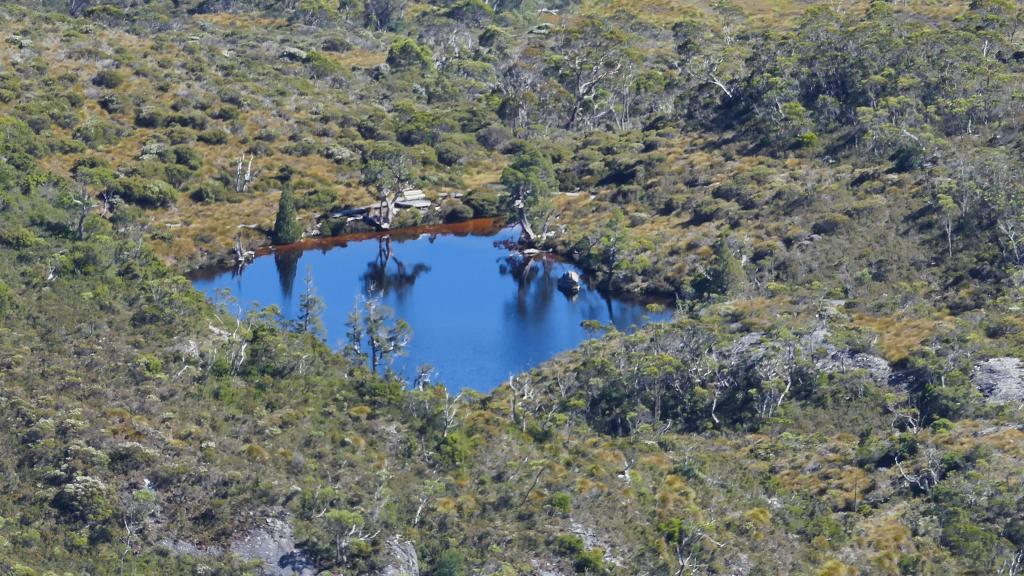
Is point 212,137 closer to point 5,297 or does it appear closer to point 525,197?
point 525,197

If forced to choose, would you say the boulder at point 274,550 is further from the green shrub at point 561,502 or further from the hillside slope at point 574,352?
the green shrub at point 561,502

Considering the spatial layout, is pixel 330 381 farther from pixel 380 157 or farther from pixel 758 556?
pixel 380 157

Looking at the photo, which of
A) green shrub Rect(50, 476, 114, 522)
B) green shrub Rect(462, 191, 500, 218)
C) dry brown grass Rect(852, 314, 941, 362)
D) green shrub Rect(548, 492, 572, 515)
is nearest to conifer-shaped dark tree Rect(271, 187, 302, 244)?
green shrub Rect(462, 191, 500, 218)

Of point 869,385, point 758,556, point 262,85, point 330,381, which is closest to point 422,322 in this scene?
point 330,381

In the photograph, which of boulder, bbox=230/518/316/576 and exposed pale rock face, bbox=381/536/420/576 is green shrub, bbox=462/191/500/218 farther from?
boulder, bbox=230/518/316/576

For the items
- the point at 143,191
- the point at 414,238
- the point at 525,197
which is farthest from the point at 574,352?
the point at 143,191

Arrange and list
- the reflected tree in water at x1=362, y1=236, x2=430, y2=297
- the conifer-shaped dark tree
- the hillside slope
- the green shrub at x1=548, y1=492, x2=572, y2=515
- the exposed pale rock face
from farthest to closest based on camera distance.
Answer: the conifer-shaped dark tree, the reflected tree in water at x1=362, y1=236, x2=430, y2=297, the green shrub at x1=548, y1=492, x2=572, y2=515, the hillside slope, the exposed pale rock face

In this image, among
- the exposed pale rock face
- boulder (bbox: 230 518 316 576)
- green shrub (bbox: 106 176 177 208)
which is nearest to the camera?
boulder (bbox: 230 518 316 576)
